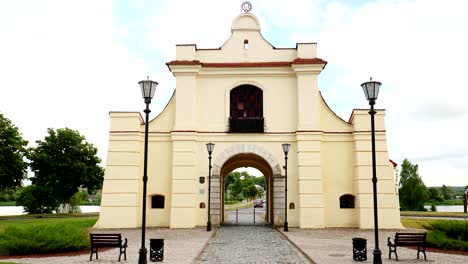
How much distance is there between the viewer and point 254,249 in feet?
44.6

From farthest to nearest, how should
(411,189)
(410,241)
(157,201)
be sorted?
1. (411,189)
2. (157,201)
3. (410,241)

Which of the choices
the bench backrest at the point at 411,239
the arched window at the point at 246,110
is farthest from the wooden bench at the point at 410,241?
the arched window at the point at 246,110

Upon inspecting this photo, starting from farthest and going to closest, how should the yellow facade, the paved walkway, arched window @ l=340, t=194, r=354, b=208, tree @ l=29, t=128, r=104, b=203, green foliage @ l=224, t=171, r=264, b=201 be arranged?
green foliage @ l=224, t=171, r=264, b=201
tree @ l=29, t=128, r=104, b=203
the paved walkway
arched window @ l=340, t=194, r=354, b=208
the yellow facade

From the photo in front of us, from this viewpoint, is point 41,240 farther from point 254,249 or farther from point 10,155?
point 10,155

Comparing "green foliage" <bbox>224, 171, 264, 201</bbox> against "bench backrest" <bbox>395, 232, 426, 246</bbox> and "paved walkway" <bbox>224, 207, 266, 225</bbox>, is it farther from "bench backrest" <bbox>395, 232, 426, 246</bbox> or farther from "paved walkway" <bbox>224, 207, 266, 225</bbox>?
"bench backrest" <bbox>395, 232, 426, 246</bbox>

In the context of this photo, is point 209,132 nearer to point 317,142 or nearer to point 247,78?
point 247,78

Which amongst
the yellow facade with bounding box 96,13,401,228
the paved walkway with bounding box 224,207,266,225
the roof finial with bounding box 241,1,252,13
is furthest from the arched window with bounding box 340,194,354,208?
the roof finial with bounding box 241,1,252,13

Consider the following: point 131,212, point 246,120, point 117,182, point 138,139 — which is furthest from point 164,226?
point 246,120

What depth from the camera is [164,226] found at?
71.1 ft

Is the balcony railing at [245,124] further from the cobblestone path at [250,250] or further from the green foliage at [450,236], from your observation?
the green foliage at [450,236]

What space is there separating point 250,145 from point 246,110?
1.96 m

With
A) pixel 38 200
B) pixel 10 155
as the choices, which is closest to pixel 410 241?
pixel 10 155

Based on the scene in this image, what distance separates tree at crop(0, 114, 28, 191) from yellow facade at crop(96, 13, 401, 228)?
477 inches

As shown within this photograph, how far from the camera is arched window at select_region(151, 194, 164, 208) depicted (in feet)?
72.1
